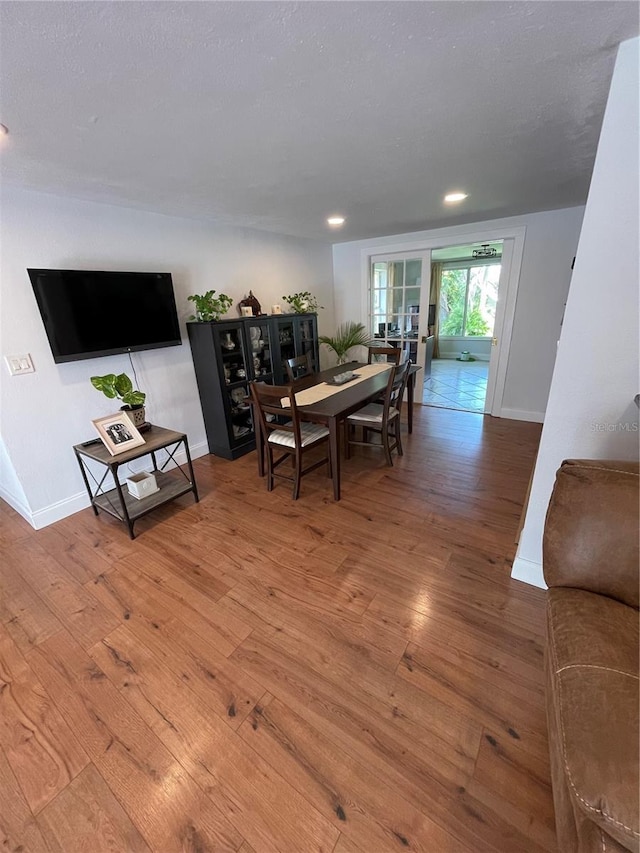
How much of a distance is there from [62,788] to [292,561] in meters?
1.17

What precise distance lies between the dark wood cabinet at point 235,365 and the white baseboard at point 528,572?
2455 mm

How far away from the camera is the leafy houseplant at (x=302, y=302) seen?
4.00 meters

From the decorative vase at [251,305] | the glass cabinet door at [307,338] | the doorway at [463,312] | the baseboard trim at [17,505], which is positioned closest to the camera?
the baseboard trim at [17,505]

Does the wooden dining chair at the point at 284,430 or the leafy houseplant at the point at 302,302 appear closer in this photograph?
the wooden dining chair at the point at 284,430

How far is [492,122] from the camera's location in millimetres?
1552

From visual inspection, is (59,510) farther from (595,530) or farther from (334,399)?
(595,530)

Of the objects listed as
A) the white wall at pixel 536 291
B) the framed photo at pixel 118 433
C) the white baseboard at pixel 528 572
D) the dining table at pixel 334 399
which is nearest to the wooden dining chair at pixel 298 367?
the dining table at pixel 334 399

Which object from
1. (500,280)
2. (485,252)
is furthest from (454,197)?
(485,252)

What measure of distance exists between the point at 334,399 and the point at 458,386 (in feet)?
12.4

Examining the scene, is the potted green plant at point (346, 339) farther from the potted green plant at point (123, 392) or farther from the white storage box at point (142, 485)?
the white storage box at point (142, 485)

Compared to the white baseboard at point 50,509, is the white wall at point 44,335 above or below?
above

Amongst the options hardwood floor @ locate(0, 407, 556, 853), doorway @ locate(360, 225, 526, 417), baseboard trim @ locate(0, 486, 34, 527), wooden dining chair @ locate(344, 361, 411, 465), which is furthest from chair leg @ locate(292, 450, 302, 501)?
doorway @ locate(360, 225, 526, 417)

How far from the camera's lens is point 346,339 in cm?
Result: 467

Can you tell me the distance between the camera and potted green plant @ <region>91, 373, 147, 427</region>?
85.9 inches
